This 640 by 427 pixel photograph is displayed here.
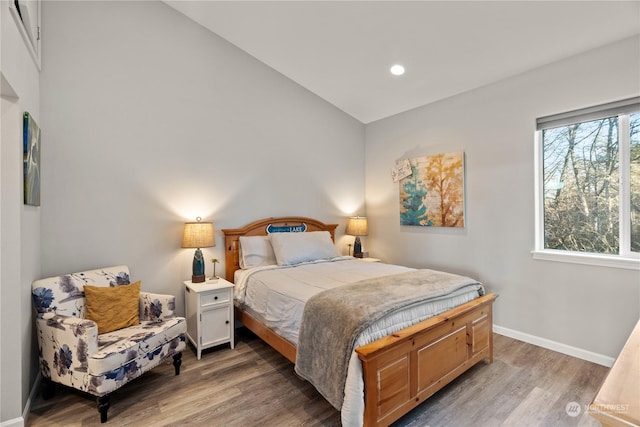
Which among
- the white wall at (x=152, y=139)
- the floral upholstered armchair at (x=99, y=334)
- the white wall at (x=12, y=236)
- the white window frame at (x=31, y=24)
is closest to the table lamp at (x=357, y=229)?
the white wall at (x=152, y=139)

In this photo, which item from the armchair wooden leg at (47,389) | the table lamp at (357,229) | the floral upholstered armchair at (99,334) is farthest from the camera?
the table lamp at (357,229)

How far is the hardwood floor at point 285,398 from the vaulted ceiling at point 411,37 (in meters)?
2.75

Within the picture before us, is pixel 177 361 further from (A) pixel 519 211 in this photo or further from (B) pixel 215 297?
(A) pixel 519 211

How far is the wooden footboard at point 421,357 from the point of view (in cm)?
171

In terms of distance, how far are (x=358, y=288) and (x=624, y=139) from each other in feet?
8.45

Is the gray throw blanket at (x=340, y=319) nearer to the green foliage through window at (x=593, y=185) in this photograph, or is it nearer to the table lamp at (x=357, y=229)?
the green foliage through window at (x=593, y=185)

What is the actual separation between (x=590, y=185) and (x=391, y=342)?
2.49 m

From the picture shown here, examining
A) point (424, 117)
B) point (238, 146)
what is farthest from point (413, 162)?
point (238, 146)

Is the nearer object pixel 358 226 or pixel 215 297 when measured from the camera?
pixel 215 297

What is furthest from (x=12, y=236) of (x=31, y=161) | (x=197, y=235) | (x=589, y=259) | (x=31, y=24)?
(x=589, y=259)

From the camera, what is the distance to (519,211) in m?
3.10

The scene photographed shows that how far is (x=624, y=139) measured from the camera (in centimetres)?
258

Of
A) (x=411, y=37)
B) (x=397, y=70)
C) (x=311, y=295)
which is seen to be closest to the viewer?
(x=311, y=295)

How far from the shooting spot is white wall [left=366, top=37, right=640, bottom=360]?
256cm
